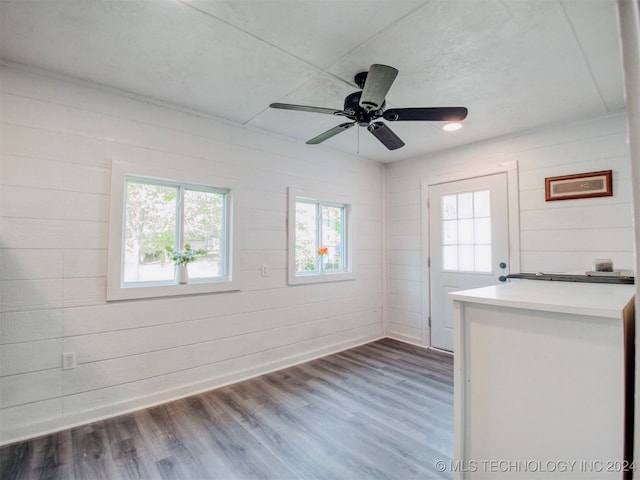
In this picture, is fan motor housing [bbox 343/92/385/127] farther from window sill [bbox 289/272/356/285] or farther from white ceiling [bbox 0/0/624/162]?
window sill [bbox 289/272/356/285]

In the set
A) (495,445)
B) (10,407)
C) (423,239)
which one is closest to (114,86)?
(10,407)

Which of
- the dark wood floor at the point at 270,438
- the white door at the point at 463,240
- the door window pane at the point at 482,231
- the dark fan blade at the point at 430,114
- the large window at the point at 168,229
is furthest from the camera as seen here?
the door window pane at the point at 482,231

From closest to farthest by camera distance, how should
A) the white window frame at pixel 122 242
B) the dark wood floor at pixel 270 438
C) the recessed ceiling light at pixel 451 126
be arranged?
1. the dark wood floor at pixel 270 438
2. the white window frame at pixel 122 242
3. the recessed ceiling light at pixel 451 126

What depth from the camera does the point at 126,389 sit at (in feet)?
8.00

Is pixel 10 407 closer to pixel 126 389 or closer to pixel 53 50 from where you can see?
pixel 126 389

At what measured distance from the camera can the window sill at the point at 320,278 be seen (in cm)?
349

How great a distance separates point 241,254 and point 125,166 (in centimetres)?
122

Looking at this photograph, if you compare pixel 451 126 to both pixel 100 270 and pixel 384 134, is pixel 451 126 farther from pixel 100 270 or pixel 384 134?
pixel 100 270

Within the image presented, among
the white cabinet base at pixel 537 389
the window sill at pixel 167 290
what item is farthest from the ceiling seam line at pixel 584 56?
the window sill at pixel 167 290

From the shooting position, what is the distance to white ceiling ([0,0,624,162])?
65.1 inches

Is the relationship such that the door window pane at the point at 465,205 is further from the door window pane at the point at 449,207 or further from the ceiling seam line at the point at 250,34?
the ceiling seam line at the point at 250,34

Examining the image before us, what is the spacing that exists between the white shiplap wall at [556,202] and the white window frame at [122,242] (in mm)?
2452

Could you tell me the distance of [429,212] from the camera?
405 cm

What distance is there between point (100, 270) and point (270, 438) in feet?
5.74
